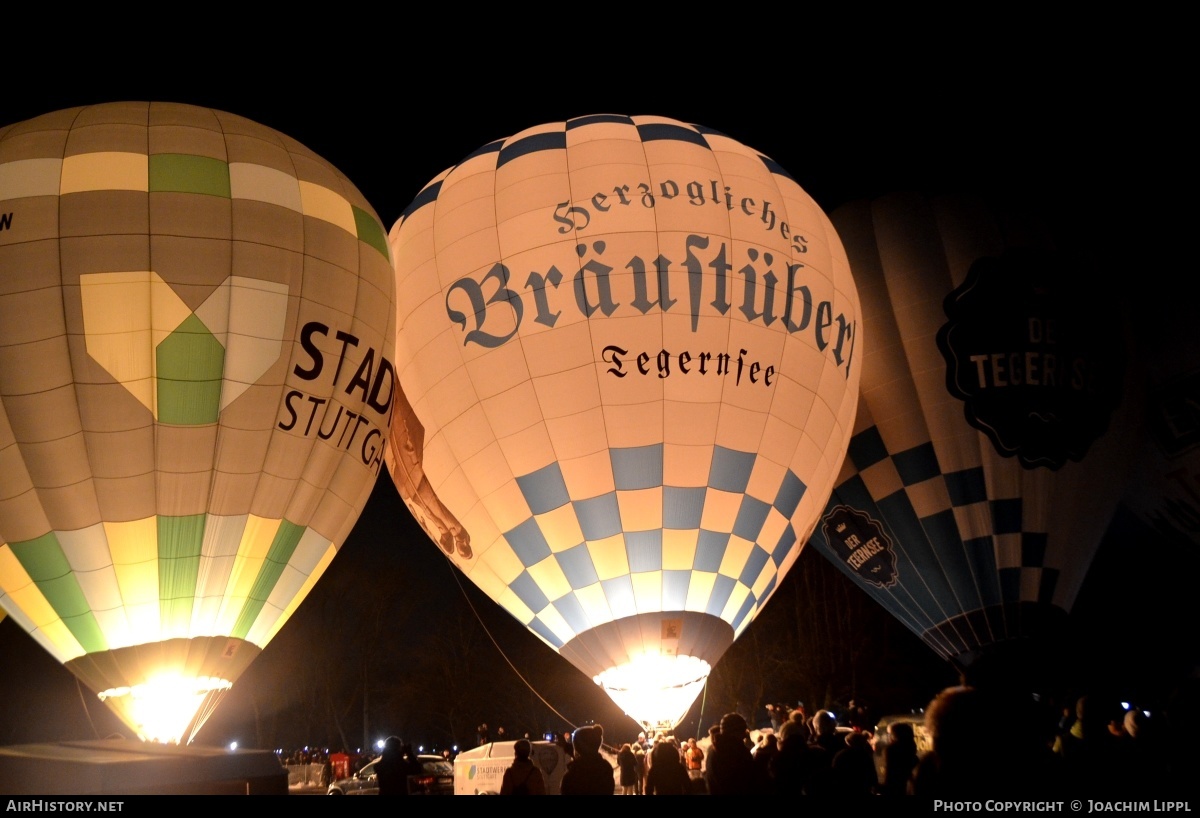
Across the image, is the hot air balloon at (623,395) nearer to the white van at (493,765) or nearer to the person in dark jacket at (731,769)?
the white van at (493,765)

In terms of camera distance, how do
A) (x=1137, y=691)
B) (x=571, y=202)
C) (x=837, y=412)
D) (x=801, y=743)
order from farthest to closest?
1. (x=1137, y=691)
2. (x=837, y=412)
3. (x=571, y=202)
4. (x=801, y=743)

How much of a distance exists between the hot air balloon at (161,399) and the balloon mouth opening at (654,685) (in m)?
2.42

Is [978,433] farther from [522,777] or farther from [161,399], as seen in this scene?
[522,777]

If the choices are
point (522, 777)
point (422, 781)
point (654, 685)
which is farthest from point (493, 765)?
point (522, 777)

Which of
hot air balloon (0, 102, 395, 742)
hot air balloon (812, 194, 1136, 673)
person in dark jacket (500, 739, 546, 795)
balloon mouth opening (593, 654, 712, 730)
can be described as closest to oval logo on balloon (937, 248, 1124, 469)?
hot air balloon (812, 194, 1136, 673)

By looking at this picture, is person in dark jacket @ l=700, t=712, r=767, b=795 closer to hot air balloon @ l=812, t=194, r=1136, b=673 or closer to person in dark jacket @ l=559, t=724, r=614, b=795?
person in dark jacket @ l=559, t=724, r=614, b=795

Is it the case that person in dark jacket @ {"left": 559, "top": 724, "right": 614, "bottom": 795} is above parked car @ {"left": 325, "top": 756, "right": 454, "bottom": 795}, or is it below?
above

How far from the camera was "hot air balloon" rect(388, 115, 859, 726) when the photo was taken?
7.16 metres

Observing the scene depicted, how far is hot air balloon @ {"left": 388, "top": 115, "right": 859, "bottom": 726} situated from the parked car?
2.09m

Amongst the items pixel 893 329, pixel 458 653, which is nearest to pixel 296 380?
pixel 893 329

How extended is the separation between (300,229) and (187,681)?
3070mm

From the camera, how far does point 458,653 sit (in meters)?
23.4

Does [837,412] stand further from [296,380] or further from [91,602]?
[91,602]

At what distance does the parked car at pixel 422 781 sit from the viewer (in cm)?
866
